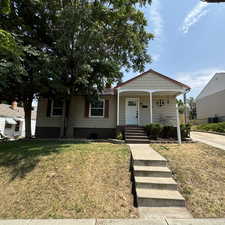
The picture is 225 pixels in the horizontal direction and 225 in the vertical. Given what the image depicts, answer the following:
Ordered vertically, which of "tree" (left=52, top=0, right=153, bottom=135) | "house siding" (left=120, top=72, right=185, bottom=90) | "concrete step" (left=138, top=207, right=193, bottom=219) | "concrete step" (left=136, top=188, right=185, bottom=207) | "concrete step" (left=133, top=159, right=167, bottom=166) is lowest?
"concrete step" (left=138, top=207, right=193, bottom=219)

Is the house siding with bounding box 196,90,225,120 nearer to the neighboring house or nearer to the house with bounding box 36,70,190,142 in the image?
the house with bounding box 36,70,190,142

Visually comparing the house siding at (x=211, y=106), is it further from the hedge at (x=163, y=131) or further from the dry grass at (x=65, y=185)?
the dry grass at (x=65, y=185)

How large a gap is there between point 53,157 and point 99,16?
27.0ft

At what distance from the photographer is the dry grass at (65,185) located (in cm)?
296

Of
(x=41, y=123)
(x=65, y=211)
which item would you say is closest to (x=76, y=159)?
(x=65, y=211)

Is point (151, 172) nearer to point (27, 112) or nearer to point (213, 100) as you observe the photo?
point (27, 112)

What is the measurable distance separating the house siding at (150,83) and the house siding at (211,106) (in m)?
16.9

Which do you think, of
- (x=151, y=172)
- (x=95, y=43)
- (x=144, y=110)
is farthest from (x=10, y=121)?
(x=151, y=172)

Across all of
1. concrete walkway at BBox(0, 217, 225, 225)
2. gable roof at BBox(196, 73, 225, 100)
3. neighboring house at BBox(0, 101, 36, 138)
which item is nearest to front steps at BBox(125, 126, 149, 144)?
concrete walkway at BBox(0, 217, 225, 225)

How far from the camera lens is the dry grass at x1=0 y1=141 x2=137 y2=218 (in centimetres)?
296

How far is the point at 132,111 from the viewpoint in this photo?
10484mm

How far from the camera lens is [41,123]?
1078 cm

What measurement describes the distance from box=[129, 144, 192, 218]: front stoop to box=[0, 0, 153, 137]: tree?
18.5 ft

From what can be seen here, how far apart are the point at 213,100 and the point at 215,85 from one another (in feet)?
8.06
